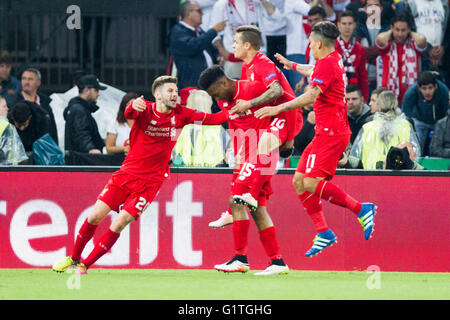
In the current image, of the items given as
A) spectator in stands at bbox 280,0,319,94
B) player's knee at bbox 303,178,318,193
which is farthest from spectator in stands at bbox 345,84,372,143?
player's knee at bbox 303,178,318,193

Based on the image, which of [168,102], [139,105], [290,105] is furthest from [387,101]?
[139,105]

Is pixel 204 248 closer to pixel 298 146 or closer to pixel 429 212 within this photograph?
pixel 298 146

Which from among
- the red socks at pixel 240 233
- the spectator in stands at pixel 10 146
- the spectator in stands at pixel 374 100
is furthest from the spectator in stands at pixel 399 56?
the spectator in stands at pixel 10 146

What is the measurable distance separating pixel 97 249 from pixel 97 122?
4234mm

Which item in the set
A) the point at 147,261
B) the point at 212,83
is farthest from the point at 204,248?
the point at 212,83

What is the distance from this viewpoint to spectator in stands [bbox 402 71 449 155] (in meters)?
12.3

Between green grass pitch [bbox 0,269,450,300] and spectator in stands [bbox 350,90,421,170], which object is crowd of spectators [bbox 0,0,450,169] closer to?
spectator in stands [bbox 350,90,421,170]

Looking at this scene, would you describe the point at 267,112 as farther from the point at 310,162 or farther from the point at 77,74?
the point at 77,74

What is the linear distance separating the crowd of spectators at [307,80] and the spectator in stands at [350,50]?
0.01 meters

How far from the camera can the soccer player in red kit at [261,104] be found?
869 cm

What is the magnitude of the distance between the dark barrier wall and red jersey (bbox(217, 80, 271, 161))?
179 cm

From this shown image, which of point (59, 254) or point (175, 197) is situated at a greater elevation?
point (175, 197)

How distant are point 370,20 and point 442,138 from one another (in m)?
2.39

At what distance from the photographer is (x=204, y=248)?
10727mm
